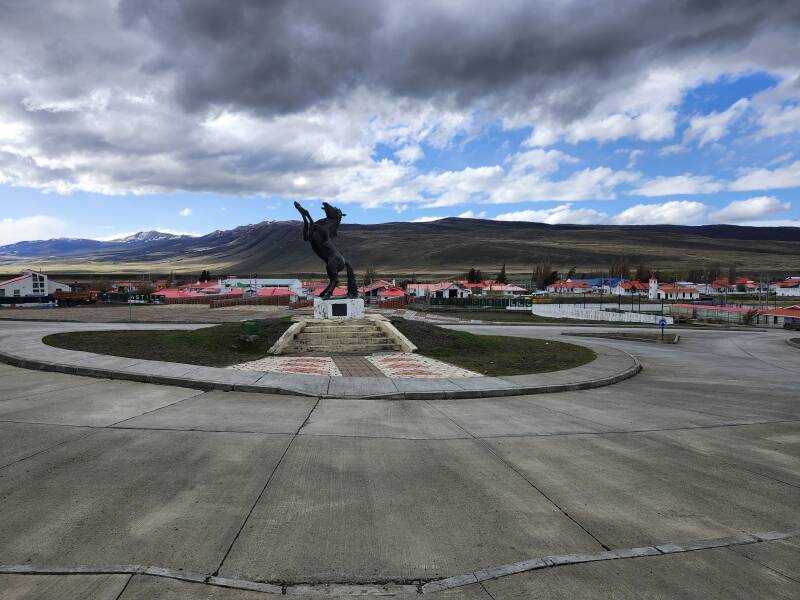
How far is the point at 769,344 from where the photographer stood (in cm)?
3164

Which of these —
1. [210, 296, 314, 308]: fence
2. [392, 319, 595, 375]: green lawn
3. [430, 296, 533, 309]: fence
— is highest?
[392, 319, 595, 375]: green lawn

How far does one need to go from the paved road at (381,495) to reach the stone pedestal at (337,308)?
12.4 m

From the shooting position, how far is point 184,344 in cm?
1911

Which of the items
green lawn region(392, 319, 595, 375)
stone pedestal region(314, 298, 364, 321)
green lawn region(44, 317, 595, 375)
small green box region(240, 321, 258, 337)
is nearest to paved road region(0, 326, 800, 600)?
green lawn region(44, 317, 595, 375)

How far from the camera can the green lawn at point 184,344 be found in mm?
16672

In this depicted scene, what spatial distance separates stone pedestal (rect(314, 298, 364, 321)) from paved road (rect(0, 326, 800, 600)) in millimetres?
12420

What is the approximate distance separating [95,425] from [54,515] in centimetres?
381

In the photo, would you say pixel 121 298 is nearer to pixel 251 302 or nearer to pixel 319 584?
pixel 251 302

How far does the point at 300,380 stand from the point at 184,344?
26.2 feet

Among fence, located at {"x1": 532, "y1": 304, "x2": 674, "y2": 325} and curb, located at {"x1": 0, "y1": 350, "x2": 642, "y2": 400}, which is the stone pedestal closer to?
curb, located at {"x1": 0, "y1": 350, "x2": 642, "y2": 400}

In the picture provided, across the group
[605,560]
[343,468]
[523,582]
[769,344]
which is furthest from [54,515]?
[769,344]

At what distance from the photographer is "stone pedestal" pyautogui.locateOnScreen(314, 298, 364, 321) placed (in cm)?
2359

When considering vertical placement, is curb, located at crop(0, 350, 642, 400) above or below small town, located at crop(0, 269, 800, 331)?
above

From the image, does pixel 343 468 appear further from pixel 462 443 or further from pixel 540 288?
pixel 540 288
